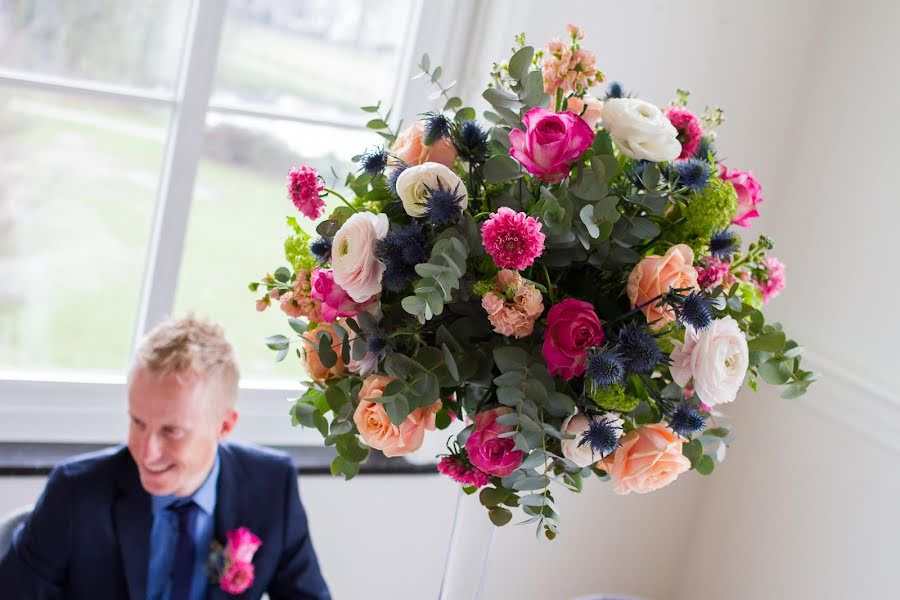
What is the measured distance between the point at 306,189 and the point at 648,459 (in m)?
0.53

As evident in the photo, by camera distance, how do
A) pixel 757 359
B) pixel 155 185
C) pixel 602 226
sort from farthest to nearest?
pixel 155 185 → pixel 757 359 → pixel 602 226

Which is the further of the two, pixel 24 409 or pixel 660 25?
pixel 660 25

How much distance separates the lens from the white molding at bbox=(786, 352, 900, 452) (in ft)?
6.72

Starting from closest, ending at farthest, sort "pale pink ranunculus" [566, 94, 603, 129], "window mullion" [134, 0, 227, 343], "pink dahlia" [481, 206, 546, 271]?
"pink dahlia" [481, 206, 546, 271]
"pale pink ranunculus" [566, 94, 603, 129]
"window mullion" [134, 0, 227, 343]

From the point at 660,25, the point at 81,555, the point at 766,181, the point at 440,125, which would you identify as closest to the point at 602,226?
the point at 440,125

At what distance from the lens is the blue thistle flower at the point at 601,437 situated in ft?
3.86

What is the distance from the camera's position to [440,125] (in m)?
1.25

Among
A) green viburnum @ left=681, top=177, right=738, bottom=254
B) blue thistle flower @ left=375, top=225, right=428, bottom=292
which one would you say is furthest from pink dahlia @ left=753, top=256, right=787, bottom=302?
blue thistle flower @ left=375, top=225, right=428, bottom=292

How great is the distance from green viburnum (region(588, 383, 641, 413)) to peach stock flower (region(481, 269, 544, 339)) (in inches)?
4.4

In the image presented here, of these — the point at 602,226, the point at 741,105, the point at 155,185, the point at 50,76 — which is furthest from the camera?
the point at 741,105

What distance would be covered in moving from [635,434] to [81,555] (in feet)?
→ 2.83

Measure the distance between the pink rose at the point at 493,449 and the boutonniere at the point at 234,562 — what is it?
0.51 metres

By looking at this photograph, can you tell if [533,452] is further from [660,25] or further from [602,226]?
[660,25]

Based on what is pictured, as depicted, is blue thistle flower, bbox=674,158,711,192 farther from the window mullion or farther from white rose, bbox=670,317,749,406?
the window mullion
